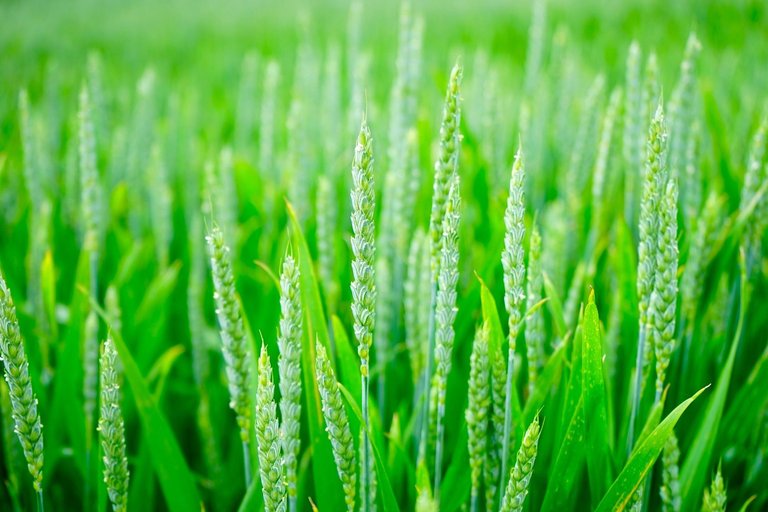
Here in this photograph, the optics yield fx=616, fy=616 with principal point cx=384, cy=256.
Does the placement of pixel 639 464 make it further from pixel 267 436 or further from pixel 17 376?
pixel 17 376

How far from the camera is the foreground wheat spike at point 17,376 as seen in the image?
0.79 m

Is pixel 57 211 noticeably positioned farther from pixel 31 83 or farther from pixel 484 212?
pixel 31 83

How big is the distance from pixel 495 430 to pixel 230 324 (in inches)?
18.3

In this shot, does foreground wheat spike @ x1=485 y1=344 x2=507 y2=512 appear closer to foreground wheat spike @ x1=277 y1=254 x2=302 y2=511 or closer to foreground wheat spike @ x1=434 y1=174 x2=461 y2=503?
foreground wheat spike @ x1=434 y1=174 x2=461 y2=503

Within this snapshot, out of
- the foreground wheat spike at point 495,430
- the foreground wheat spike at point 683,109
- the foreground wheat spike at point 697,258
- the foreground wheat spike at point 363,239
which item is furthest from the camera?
the foreground wheat spike at point 683,109

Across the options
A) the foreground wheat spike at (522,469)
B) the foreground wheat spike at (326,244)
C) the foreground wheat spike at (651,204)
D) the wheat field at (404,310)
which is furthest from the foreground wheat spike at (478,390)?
the foreground wheat spike at (326,244)

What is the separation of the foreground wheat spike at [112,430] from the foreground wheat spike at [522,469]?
1.80ft

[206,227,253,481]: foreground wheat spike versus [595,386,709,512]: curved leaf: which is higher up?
[206,227,253,481]: foreground wheat spike

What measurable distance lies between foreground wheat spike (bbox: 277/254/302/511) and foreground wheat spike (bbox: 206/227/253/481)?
0.11 metres

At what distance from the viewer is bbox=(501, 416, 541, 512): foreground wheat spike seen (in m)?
0.80

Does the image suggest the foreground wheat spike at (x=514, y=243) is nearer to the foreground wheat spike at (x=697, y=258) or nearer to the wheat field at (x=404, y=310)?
the wheat field at (x=404, y=310)

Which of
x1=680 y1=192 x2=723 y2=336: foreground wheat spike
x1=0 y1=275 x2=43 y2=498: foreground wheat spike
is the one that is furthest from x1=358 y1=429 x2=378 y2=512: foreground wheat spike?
x1=680 y1=192 x2=723 y2=336: foreground wheat spike

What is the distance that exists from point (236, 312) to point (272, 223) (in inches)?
48.7

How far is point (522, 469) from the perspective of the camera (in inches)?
31.7
